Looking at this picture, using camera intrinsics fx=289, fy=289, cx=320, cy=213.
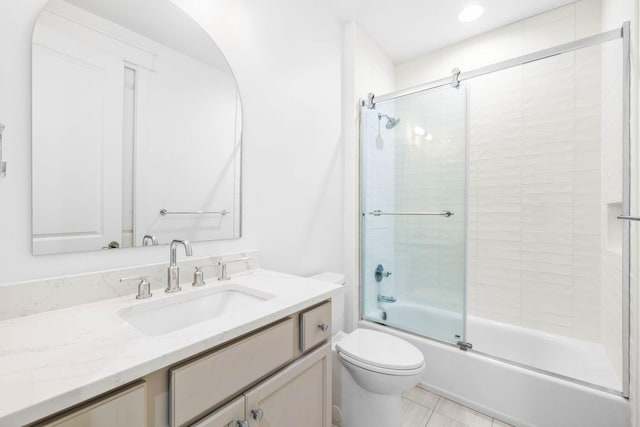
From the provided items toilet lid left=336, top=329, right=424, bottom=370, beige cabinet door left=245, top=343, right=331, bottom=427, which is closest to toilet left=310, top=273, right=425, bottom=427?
toilet lid left=336, top=329, right=424, bottom=370

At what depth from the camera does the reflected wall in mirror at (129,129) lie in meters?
0.91

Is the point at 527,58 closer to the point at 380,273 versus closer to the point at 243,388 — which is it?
the point at 380,273

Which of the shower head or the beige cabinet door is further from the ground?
the shower head

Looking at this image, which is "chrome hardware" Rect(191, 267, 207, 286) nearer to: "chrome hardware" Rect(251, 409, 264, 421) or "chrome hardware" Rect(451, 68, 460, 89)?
"chrome hardware" Rect(251, 409, 264, 421)

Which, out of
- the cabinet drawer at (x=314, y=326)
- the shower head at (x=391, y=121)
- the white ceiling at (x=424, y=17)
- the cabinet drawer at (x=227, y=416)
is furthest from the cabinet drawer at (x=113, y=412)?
the white ceiling at (x=424, y=17)

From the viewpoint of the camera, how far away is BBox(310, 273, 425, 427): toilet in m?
1.33

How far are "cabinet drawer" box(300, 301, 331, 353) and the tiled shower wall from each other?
1.77 meters

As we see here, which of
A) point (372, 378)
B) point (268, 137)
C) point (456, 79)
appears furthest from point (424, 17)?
point (372, 378)

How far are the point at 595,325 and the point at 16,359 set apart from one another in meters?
2.83

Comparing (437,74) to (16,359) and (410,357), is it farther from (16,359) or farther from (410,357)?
(16,359)

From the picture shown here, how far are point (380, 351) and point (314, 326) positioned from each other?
1.89 feet

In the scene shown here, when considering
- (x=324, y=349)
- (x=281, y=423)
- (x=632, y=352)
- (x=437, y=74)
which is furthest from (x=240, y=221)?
(x=437, y=74)

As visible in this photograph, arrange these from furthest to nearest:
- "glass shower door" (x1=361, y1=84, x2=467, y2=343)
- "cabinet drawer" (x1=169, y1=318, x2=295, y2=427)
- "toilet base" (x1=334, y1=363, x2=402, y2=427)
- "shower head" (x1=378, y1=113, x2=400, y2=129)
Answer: "shower head" (x1=378, y1=113, x2=400, y2=129) < "glass shower door" (x1=361, y1=84, x2=467, y2=343) < "toilet base" (x1=334, y1=363, x2=402, y2=427) < "cabinet drawer" (x1=169, y1=318, x2=295, y2=427)

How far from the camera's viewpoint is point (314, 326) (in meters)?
1.06
